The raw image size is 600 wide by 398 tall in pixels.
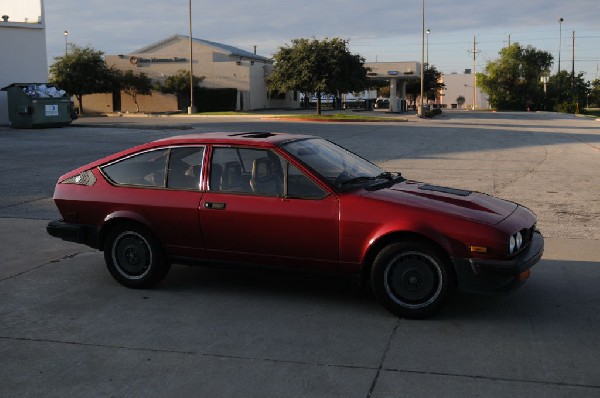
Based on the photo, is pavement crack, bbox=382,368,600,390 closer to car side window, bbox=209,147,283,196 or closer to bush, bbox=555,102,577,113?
car side window, bbox=209,147,283,196

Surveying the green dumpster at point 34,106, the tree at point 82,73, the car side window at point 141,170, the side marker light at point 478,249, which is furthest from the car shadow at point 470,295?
the tree at point 82,73

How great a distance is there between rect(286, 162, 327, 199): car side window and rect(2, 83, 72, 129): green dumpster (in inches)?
1226

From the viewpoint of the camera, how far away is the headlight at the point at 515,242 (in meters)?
5.20

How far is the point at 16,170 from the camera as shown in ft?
52.2

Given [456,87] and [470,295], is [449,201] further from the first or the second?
[456,87]

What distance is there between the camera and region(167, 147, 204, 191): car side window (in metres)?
6.15

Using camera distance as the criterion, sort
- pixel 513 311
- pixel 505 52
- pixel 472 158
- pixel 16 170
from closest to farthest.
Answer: pixel 513 311 < pixel 16 170 < pixel 472 158 < pixel 505 52

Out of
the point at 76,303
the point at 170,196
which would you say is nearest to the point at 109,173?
the point at 170,196

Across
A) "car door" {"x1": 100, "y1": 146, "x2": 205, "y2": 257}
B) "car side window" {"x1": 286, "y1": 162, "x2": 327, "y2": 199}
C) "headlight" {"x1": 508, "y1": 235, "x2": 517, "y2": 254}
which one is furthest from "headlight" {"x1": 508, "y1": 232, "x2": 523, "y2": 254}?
"car door" {"x1": 100, "y1": 146, "x2": 205, "y2": 257}

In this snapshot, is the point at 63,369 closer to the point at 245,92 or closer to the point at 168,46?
the point at 245,92

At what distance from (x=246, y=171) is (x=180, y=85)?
2283 inches

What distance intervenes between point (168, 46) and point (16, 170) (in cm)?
5344

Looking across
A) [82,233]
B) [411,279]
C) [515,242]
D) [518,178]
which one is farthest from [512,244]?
[518,178]

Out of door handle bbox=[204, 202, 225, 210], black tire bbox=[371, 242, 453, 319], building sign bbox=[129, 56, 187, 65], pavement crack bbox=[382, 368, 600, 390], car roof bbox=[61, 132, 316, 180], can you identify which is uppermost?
building sign bbox=[129, 56, 187, 65]
